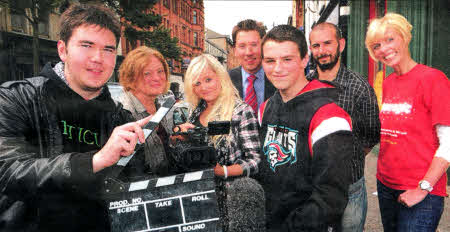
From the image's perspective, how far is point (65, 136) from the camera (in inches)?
55.9

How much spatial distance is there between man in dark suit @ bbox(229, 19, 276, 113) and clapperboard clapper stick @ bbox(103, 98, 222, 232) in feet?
6.47

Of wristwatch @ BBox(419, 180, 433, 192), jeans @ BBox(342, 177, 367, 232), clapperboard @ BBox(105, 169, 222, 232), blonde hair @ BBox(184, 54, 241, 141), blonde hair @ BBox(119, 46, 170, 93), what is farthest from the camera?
blonde hair @ BBox(119, 46, 170, 93)

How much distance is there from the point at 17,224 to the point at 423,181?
2280 mm

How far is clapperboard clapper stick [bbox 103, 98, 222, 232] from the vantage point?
3.74 ft

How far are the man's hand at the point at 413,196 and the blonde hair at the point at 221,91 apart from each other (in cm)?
135

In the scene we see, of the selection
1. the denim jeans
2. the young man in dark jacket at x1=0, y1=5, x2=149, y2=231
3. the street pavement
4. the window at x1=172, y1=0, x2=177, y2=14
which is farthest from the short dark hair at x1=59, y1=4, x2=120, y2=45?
the street pavement

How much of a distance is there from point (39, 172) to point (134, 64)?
5.29 feet

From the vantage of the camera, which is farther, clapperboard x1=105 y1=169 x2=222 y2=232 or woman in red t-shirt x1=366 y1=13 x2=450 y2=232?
woman in red t-shirt x1=366 y1=13 x2=450 y2=232

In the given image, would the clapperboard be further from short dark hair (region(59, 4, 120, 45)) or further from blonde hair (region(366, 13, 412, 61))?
blonde hair (region(366, 13, 412, 61))

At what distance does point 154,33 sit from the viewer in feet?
8.93

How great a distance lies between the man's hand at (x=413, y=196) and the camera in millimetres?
1796

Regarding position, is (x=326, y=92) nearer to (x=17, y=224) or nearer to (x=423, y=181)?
(x=423, y=181)

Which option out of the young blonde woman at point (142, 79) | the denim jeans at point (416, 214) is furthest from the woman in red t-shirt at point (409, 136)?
the young blonde woman at point (142, 79)

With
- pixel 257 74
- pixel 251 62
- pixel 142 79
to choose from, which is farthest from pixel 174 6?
pixel 142 79
